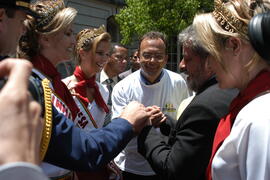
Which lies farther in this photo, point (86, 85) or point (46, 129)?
point (86, 85)

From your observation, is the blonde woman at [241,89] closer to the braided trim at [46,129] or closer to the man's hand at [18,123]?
the braided trim at [46,129]

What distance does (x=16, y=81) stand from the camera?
73 centimetres

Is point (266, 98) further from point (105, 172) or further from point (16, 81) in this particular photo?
point (105, 172)

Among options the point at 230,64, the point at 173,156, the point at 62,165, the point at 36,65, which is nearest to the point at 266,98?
the point at 230,64

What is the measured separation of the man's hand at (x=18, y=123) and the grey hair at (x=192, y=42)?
67.9 inches

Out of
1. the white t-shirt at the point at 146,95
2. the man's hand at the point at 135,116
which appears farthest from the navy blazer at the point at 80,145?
the white t-shirt at the point at 146,95

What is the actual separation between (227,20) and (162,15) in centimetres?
1377

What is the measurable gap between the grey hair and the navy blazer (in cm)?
89

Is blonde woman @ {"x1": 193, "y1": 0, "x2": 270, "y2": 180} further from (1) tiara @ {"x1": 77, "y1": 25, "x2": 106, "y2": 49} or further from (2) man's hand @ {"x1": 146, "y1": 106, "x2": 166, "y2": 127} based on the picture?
(1) tiara @ {"x1": 77, "y1": 25, "x2": 106, "y2": 49}

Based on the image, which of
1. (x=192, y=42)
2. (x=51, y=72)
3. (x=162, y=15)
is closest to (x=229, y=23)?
(x=192, y=42)

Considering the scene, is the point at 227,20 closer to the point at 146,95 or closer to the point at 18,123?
the point at 18,123

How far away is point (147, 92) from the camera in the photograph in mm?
3557

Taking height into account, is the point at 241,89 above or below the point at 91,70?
above

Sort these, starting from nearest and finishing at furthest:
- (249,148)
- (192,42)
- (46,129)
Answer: (249,148) → (46,129) → (192,42)
